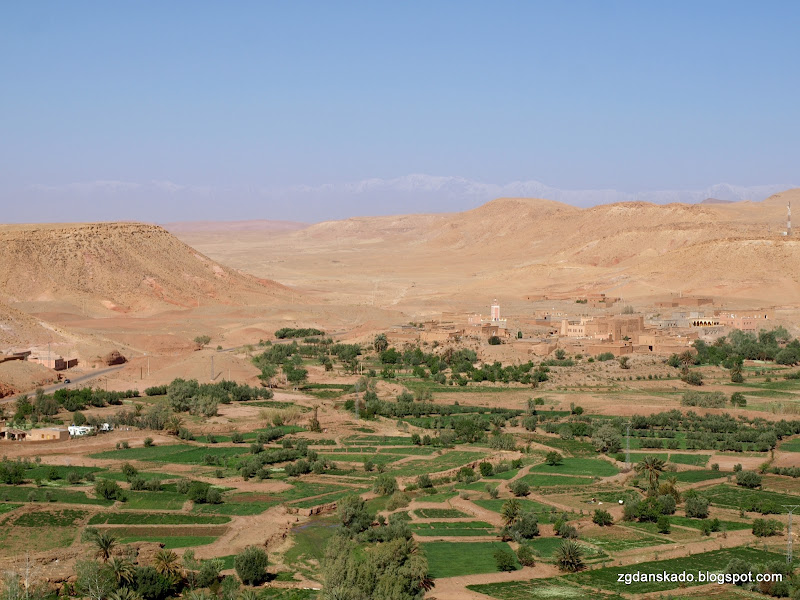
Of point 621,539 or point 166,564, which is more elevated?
point 166,564

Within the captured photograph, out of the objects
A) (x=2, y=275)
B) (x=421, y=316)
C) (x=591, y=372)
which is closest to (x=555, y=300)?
(x=421, y=316)

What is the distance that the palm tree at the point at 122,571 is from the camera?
A: 24.0m

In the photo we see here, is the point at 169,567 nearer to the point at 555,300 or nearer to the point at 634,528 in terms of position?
the point at 634,528

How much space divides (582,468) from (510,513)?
27.6ft

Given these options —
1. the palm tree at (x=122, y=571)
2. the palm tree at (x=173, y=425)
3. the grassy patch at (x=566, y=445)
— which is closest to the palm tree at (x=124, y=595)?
the palm tree at (x=122, y=571)

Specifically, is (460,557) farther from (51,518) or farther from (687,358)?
(687,358)

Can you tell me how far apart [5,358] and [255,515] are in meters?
29.1

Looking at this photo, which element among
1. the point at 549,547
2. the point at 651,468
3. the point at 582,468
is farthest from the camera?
the point at 582,468

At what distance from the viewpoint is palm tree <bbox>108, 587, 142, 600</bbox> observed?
75.4 feet

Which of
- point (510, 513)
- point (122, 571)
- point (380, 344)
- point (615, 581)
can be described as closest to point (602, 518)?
point (510, 513)

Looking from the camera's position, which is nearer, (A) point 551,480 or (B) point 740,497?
(B) point 740,497

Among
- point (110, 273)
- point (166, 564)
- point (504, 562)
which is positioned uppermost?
point (110, 273)

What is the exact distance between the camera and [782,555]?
27.6m

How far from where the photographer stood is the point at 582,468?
38281mm
